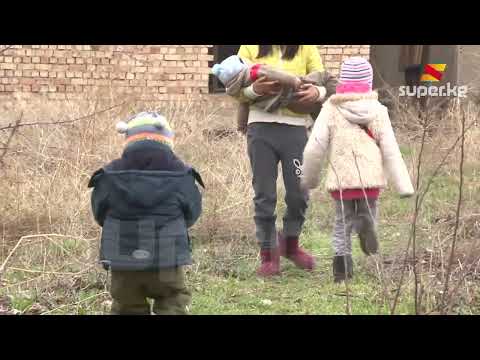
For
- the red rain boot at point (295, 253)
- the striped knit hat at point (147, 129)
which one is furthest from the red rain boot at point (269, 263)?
the striped knit hat at point (147, 129)

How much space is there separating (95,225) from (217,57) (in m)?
7.23

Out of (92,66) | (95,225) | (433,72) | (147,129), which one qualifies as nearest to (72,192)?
(95,225)

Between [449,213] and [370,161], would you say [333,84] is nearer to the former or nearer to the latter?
[370,161]

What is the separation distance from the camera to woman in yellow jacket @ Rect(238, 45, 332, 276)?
14.9ft

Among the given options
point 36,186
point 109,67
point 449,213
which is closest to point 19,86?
point 109,67

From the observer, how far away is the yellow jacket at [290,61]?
15.1 ft

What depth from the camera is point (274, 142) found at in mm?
4531

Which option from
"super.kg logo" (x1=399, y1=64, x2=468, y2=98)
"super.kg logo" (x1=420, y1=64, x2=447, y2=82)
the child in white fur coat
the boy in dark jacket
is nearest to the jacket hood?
the boy in dark jacket

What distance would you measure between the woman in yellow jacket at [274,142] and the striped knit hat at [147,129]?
115cm

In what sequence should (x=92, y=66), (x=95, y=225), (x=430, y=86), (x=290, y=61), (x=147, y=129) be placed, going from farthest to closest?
(x=430, y=86)
(x=92, y=66)
(x=95, y=225)
(x=290, y=61)
(x=147, y=129)

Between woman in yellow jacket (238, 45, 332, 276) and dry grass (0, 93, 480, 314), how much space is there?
1.11 ft

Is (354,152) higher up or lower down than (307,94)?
lower down

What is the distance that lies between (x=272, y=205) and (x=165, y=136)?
4.40ft

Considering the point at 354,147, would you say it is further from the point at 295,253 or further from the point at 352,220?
the point at 295,253
